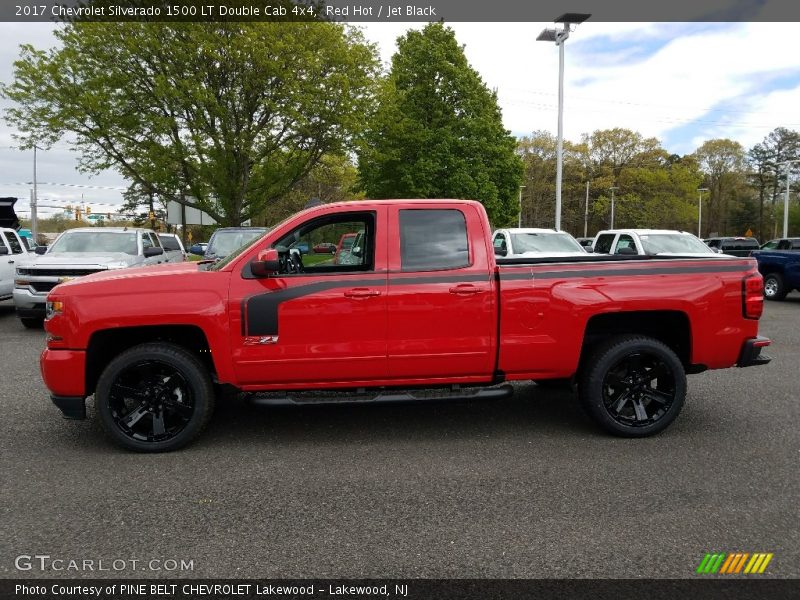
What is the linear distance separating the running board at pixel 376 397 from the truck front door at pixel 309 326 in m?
0.12

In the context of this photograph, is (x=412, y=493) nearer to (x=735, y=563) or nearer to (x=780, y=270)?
(x=735, y=563)

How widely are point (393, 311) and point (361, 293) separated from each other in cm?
28

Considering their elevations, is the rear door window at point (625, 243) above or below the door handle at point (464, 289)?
above

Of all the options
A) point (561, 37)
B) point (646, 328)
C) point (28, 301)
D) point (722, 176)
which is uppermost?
point (722, 176)

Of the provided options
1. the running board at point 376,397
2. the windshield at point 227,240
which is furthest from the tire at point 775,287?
the running board at point 376,397

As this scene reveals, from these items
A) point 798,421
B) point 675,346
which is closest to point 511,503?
point 675,346

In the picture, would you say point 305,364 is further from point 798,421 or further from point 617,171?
point 617,171

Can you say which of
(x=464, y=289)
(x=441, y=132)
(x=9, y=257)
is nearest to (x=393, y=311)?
(x=464, y=289)

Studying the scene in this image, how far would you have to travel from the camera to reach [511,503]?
3.81 m

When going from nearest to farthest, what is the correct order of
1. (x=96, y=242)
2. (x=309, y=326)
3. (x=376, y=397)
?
(x=309, y=326)
(x=376, y=397)
(x=96, y=242)

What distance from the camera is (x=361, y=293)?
4.68 meters

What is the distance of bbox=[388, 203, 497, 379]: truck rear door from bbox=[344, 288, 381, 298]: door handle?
13 centimetres

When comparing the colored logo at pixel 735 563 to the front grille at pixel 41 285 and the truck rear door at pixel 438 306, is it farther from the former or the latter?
the front grille at pixel 41 285
